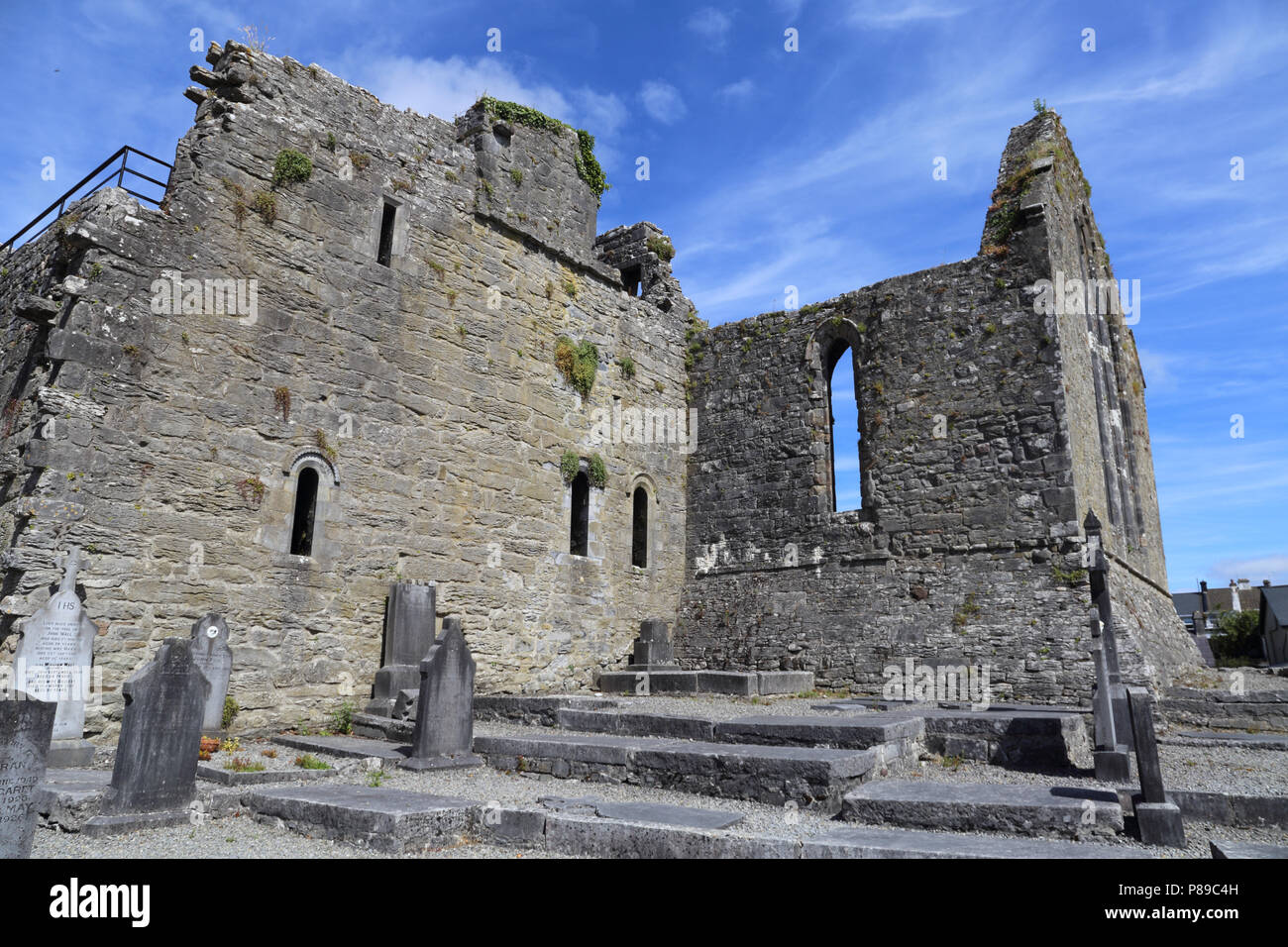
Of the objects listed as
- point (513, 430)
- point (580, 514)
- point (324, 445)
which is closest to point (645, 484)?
point (580, 514)

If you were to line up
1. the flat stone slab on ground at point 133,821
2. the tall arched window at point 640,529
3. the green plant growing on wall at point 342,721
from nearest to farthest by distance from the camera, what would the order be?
the flat stone slab on ground at point 133,821, the green plant growing on wall at point 342,721, the tall arched window at point 640,529

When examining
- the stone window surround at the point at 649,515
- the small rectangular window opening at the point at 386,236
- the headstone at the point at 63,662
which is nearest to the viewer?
the headstone at the point at 63,662

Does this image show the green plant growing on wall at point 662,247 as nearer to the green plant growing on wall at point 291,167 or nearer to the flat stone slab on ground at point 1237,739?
the green plant growing on wall at point 291,167

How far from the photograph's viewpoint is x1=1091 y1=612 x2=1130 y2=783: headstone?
6598 millimetres

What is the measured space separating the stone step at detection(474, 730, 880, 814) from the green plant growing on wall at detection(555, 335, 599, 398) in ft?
23.6

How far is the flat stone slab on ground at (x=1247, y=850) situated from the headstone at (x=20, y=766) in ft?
20.7

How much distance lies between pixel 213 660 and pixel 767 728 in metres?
5.96

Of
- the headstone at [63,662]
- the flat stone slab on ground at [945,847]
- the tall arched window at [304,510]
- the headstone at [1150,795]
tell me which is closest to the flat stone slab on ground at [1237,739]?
the headstone at [1150,795]

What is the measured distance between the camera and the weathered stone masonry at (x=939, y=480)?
471 inches

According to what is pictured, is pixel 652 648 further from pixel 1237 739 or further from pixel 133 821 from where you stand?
pixel 133 821

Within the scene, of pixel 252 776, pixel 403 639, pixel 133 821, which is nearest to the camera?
pixel 133 821

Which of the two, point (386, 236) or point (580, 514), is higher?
point (386, 236)

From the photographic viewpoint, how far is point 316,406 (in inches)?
393

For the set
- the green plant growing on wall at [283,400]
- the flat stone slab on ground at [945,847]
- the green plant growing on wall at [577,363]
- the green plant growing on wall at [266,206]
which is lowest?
the flat stone slab on ground at [945,847]
